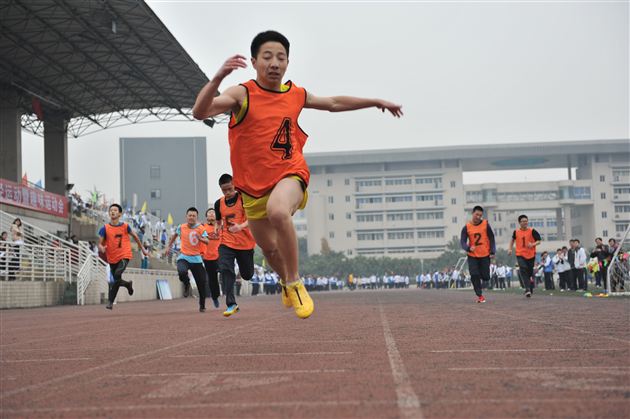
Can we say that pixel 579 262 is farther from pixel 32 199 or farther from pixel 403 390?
pixel 403 390

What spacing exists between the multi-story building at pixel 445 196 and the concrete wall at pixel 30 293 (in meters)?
113

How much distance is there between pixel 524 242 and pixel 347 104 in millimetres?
12593

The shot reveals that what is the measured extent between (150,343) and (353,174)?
135 m

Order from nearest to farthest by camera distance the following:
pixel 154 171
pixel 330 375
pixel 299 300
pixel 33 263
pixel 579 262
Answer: pixel 330 375 → pixel 299 300 → pixel 33 263 → pixel 579 262 → pixel 154 171

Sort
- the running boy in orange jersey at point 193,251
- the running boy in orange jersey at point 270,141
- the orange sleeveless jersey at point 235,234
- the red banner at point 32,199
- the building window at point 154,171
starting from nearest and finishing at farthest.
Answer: the running boy in orange jersey at point 270,141, the orange sleeveless jersey at point 235,234, the running boy in orange jersey at point 193,251, the red banner at point 32,199, the building window at point 154,171

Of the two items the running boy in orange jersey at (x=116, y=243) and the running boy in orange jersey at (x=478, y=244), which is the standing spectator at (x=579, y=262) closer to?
the running boy in orange jersey at (x=478, y=244)

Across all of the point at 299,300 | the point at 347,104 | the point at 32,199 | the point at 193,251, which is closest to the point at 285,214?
the point at 299,300

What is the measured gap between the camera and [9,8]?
94.6 feet

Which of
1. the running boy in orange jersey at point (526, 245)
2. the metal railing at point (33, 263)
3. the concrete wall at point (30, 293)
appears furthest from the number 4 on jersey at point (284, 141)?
the concrete wall at point (30, 293)

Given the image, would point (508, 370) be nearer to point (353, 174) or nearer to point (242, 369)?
point (242, 369)

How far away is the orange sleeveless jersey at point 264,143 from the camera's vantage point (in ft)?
20.1

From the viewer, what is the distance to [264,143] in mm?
6121

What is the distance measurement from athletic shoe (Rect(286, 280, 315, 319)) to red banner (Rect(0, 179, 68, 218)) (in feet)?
86.7

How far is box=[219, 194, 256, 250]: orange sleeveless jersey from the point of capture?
35.8 ft
